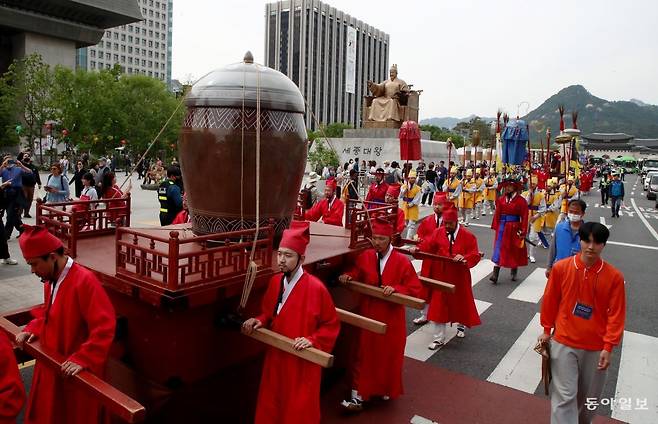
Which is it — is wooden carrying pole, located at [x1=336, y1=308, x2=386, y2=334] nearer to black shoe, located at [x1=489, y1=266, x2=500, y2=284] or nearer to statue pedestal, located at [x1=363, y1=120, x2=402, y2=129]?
black shoe, located at [x1=489, y1=266, x2=500, y2=284]

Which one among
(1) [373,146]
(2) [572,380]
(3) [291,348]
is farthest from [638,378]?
(1) [373,146]

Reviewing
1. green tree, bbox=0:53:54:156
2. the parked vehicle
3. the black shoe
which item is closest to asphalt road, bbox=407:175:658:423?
the black shoe

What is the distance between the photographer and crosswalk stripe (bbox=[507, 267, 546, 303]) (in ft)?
27.5

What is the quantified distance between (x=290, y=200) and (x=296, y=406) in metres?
2.07

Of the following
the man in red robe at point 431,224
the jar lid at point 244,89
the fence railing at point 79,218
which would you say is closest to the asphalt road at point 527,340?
the man in red robe at point 431,224

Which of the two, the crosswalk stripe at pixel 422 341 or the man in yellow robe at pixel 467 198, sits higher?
the man in yellow robe at pixel 467 198

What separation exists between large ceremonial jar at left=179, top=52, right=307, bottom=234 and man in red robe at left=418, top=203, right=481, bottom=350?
241 cm

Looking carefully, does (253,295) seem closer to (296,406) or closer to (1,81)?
(296,406)

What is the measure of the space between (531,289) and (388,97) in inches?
803

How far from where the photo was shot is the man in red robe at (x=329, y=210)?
311 inches

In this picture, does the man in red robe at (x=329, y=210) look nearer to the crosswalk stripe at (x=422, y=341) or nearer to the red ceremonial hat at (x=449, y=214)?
the red ceremonial hat at (x=449, y=214)

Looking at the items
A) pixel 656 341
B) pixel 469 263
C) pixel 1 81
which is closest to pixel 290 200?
pixel 469 263

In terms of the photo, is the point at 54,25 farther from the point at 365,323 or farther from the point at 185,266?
the point at 365,323

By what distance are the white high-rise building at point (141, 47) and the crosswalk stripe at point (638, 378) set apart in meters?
97.0
